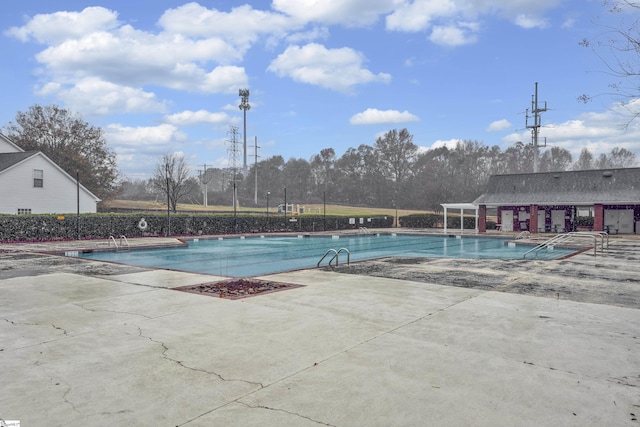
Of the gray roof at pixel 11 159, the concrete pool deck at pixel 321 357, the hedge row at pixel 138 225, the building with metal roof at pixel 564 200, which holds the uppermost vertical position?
the gray roof at pixel 11 159

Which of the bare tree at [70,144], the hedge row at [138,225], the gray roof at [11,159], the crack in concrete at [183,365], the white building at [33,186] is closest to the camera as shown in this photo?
the crack in concrete at [183,365]

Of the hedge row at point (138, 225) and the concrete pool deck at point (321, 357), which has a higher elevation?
the hedge row at point (138, 225)

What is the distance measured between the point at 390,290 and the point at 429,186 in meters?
63.7

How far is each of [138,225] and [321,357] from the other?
26.7 meters

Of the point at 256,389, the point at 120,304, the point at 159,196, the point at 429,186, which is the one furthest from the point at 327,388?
the point at 159,196

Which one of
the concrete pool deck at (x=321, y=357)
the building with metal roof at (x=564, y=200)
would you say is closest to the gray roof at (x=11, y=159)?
the concrete pool deck at (x=321, y=357)

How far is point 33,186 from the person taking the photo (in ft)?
107

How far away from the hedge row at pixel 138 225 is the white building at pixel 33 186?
4.83 meters

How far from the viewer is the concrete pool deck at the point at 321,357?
355 centimetres

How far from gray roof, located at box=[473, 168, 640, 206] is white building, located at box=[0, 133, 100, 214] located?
117ft

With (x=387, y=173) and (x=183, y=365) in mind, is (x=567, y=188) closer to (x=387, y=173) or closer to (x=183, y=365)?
(x=183, y=365)

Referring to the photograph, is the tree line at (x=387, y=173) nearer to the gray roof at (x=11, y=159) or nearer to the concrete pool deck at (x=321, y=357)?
the gray roof at (x=11, y=159)

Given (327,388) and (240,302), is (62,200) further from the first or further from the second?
(327,388)

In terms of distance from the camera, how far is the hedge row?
77.6ft
